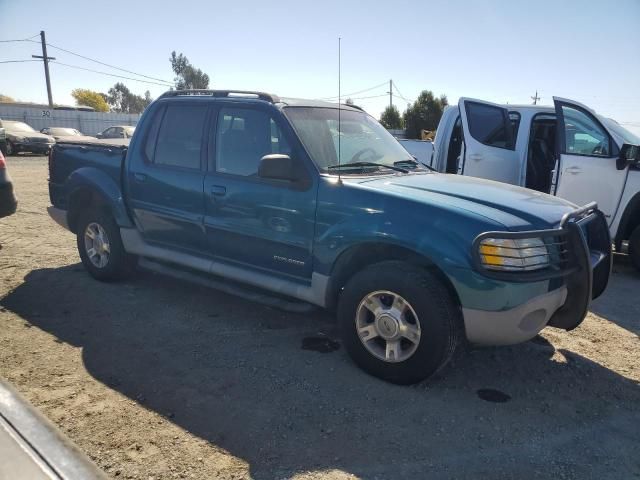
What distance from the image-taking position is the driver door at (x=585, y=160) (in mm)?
6109

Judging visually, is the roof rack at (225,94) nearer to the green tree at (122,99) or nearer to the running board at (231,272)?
Answer: the running board at (231,272)

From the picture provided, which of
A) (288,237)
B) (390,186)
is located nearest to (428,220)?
(390,186)

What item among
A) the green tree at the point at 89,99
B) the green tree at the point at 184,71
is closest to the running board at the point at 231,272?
the green tree at the point at 184,71

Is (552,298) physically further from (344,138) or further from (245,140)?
(245,140)

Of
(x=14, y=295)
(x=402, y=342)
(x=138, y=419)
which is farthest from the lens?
(x=14, y=295)

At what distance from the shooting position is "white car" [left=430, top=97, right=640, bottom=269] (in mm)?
6062

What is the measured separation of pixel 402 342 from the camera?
3287 millimetres

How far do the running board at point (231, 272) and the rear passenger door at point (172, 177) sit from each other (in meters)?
0.08

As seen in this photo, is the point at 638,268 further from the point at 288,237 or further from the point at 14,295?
the point at 14,295

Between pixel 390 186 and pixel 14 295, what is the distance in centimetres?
378

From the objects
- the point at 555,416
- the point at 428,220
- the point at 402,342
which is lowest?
the point at 555,416

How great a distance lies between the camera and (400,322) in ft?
10.4

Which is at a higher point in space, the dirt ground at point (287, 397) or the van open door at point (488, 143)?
the van open door at point (488, 143)

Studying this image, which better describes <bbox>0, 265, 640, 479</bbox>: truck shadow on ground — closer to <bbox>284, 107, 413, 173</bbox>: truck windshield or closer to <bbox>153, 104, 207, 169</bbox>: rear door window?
<bbox>153, 104, 207, 169</bbox>: rear door window
